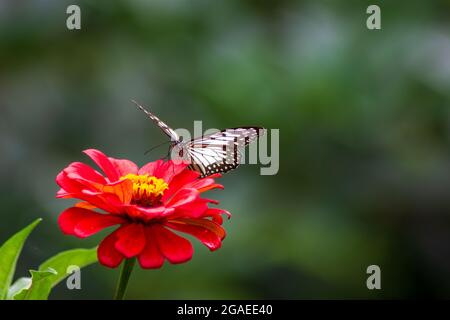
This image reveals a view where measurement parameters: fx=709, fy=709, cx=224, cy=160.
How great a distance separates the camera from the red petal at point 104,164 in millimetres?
854

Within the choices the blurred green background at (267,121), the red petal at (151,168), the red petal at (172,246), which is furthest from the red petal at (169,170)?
the blurred green background at (267,121)

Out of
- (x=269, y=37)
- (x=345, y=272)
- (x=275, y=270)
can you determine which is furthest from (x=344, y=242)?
(x=269, y=37)

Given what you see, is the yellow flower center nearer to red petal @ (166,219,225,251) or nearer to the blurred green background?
red petal @ (166,219,225,251)

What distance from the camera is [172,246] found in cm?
75

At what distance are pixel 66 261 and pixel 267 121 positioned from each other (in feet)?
3.90

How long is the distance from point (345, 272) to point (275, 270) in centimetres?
19

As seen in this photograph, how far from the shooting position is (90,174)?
826mm

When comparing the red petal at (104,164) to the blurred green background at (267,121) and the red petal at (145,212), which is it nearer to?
the red petal at (145,212)

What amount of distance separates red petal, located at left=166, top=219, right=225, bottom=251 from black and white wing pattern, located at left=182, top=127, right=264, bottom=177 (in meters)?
0.23

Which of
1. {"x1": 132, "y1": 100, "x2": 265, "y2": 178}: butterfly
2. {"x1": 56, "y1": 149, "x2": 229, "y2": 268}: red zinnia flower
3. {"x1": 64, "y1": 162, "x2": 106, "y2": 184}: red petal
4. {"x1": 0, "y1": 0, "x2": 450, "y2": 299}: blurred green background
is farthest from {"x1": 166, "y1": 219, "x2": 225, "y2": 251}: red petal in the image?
{"x1": 0, "y1": 0, "x2": 450, "y2": 299}: blurred green background

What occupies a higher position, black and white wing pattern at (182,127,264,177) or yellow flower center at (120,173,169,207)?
black and white wing pattern at (182,127,264,177)

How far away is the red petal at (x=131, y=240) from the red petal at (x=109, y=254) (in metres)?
0.02

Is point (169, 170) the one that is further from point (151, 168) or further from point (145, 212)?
point (145, 212)

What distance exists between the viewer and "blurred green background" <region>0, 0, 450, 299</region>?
190 cm
